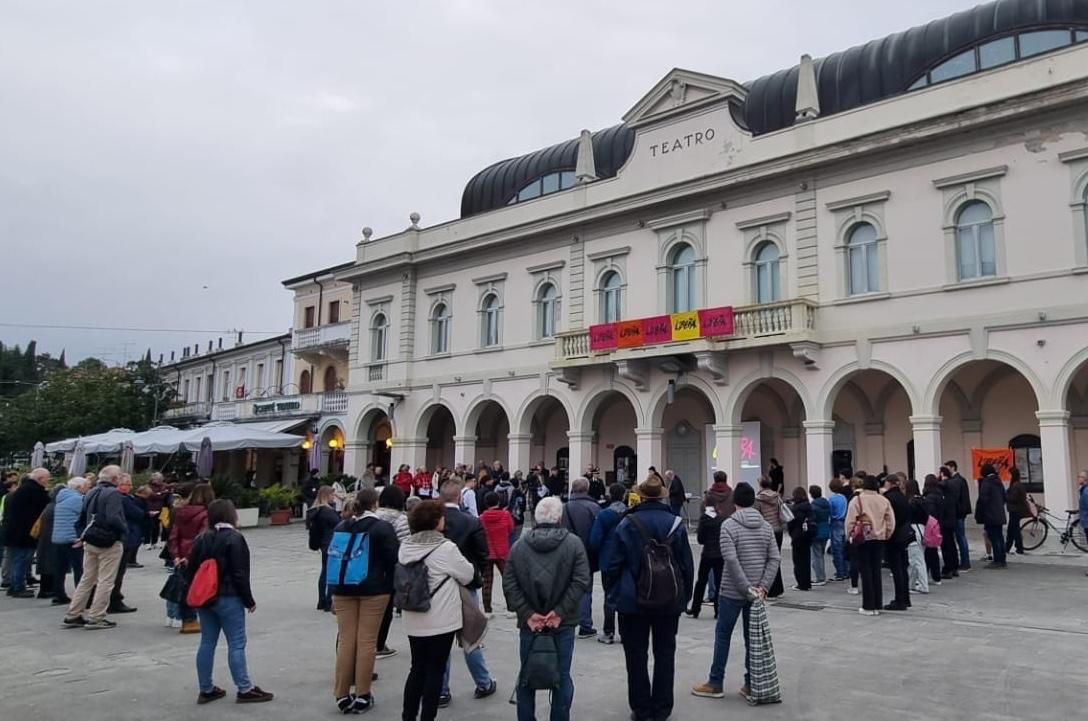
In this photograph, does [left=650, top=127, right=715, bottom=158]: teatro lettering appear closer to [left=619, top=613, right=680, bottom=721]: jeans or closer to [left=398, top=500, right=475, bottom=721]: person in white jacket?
[left=619, top=613, right=680, bottom=721]: jeans

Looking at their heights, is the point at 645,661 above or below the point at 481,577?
below

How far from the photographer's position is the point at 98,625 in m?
9.52

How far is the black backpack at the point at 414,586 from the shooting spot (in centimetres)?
539

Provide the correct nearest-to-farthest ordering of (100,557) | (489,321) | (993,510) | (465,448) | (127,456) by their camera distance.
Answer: (100,557), (993,510), (127,456), (465,448), (489,321)

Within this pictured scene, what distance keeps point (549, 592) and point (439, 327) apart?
24659 millimetres

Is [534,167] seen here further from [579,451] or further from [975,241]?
[975,241]

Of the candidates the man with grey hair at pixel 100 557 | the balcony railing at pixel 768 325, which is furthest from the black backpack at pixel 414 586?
the balcony railing at pixel 768 325

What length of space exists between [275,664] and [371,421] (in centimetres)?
2396

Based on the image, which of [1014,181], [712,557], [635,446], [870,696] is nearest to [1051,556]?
[1014,181]

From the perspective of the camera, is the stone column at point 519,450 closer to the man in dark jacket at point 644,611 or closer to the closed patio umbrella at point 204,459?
the closed patio umbrella at point 204,459

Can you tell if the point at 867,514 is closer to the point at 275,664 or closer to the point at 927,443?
the point at 275,664

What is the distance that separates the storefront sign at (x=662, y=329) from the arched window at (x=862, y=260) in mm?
3060

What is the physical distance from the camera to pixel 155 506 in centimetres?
1678

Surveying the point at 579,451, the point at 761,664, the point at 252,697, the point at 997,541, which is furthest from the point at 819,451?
the point at 252,697
